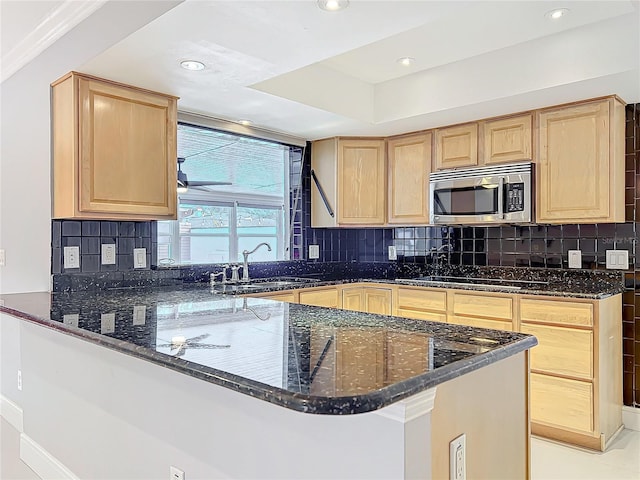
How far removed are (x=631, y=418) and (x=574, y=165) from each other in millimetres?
1747

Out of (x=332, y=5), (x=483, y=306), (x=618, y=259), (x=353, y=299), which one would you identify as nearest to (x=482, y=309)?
(x=483, y=306)

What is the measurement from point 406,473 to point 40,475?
2168 millimetres

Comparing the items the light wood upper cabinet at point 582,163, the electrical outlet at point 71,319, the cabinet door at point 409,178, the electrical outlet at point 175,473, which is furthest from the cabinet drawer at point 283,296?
the light wood upper cabinet at point 582,163

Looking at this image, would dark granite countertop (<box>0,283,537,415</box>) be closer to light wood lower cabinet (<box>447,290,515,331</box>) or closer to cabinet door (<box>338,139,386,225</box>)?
light wood lower cabinet (<box>447,290,515,331</box>)

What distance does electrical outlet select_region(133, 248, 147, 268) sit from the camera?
3078 millimetres

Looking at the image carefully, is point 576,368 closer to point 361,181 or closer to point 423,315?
point 423,315

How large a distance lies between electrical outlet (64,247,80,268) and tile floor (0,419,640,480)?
107 cm

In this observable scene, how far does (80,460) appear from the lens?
211 centimetres

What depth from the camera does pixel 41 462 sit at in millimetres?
2373

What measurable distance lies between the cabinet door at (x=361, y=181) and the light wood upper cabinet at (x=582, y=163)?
138 centimetres

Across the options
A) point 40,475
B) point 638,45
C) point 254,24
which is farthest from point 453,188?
point 40,475

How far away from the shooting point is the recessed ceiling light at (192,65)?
2431mm

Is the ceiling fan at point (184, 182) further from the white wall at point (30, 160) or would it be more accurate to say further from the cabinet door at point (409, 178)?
the cabinet door at point (409, 178)

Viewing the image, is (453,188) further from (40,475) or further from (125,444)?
(40,475)
